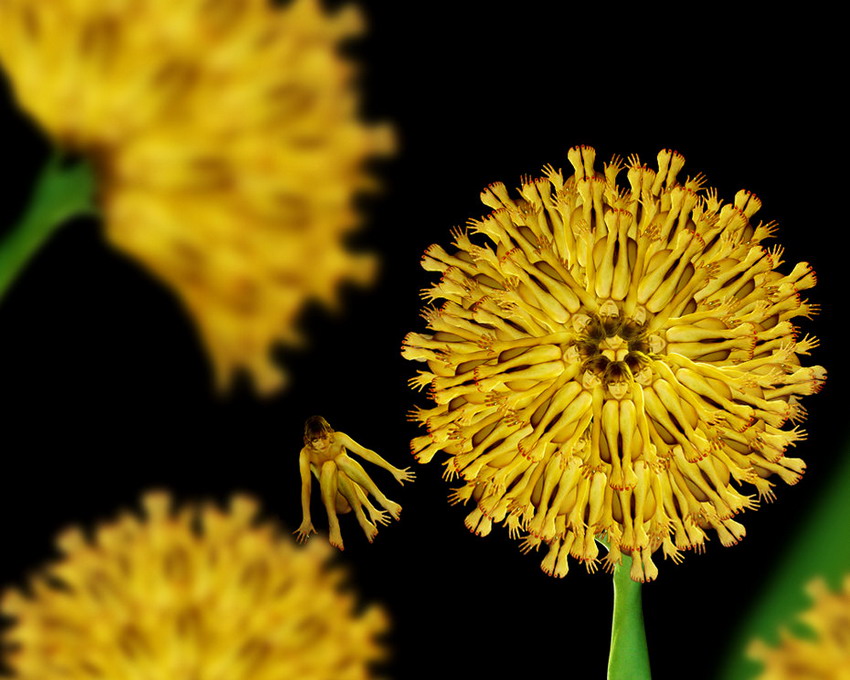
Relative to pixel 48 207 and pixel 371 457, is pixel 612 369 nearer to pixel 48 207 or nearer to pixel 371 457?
pixel 371 457

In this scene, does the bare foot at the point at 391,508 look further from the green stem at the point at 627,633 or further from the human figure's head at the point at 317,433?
the green stem at the point at 627,633

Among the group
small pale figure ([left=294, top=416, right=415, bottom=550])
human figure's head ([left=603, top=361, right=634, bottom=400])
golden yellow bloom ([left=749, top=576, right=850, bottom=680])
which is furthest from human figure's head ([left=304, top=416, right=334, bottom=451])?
golden yellow bloom ([left=749, top=576, right=850, bottom=680])

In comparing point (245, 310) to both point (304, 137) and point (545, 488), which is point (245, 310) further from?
point (545, 488)

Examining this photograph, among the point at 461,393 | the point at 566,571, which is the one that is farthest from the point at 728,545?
the point at 461,393

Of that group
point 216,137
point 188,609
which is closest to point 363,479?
point 188,609

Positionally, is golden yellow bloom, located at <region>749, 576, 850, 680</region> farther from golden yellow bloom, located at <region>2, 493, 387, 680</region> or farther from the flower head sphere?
golden yellow bloom, located at <region>2, 493, 387, 680</region>

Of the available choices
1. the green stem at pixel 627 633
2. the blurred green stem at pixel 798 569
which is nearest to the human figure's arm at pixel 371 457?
the green stem at pixel 627 633
